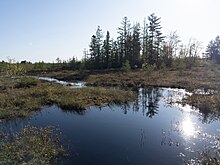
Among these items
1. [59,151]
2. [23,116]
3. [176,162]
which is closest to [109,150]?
[59,151]

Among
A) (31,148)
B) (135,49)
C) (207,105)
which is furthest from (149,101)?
(135,49)

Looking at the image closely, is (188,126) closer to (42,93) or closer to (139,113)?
(139,113)

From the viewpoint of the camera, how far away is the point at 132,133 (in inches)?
621

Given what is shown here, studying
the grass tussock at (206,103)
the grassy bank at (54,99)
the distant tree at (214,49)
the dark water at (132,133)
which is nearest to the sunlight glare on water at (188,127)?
the dark water at (132,133)

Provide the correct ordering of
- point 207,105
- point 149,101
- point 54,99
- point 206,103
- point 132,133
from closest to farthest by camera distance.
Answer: point 132,133 → point 207,105 → point 206,103 → point 54,99 → point 149,101

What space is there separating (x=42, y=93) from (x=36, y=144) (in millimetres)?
15340

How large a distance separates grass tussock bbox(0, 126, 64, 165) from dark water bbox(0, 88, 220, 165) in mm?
645

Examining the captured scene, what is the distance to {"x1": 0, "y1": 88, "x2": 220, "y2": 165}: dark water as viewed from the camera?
39.4ft

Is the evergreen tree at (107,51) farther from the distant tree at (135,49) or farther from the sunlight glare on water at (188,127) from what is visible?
the sunlight glare on water at (188,127)

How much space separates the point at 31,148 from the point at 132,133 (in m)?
6.60

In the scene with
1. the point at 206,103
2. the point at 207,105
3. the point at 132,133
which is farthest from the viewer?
the point at 206,103

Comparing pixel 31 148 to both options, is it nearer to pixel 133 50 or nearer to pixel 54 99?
pixel 54 99

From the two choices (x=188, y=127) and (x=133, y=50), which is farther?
(x=133, y=50)

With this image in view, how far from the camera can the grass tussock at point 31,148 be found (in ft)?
33.9
